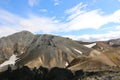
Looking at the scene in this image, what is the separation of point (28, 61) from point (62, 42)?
3765 centimetres

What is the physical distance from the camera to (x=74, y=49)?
181m

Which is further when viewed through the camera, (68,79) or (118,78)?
(68,79)

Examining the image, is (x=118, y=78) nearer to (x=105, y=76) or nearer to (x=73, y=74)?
(x=105, y=76)

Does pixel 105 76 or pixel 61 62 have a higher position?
pixel 105 76

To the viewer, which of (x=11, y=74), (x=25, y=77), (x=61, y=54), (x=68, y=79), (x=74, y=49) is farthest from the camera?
(x=74, y=49)

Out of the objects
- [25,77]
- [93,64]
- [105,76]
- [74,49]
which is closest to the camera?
[105,76]

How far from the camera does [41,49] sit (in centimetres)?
16525

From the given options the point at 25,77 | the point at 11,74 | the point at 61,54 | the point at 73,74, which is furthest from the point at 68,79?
the point at 61,54

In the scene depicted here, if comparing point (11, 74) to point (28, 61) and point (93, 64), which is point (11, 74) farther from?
point (28, 61)

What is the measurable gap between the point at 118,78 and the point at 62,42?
140m

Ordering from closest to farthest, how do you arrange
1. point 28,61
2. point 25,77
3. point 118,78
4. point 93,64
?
point 118,78, point 25,77, point 93,64, point 28,61

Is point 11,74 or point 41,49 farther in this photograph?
point 41,49

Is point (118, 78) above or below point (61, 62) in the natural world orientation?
above

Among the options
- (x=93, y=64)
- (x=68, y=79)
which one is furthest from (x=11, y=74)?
(x=93, y=64)
